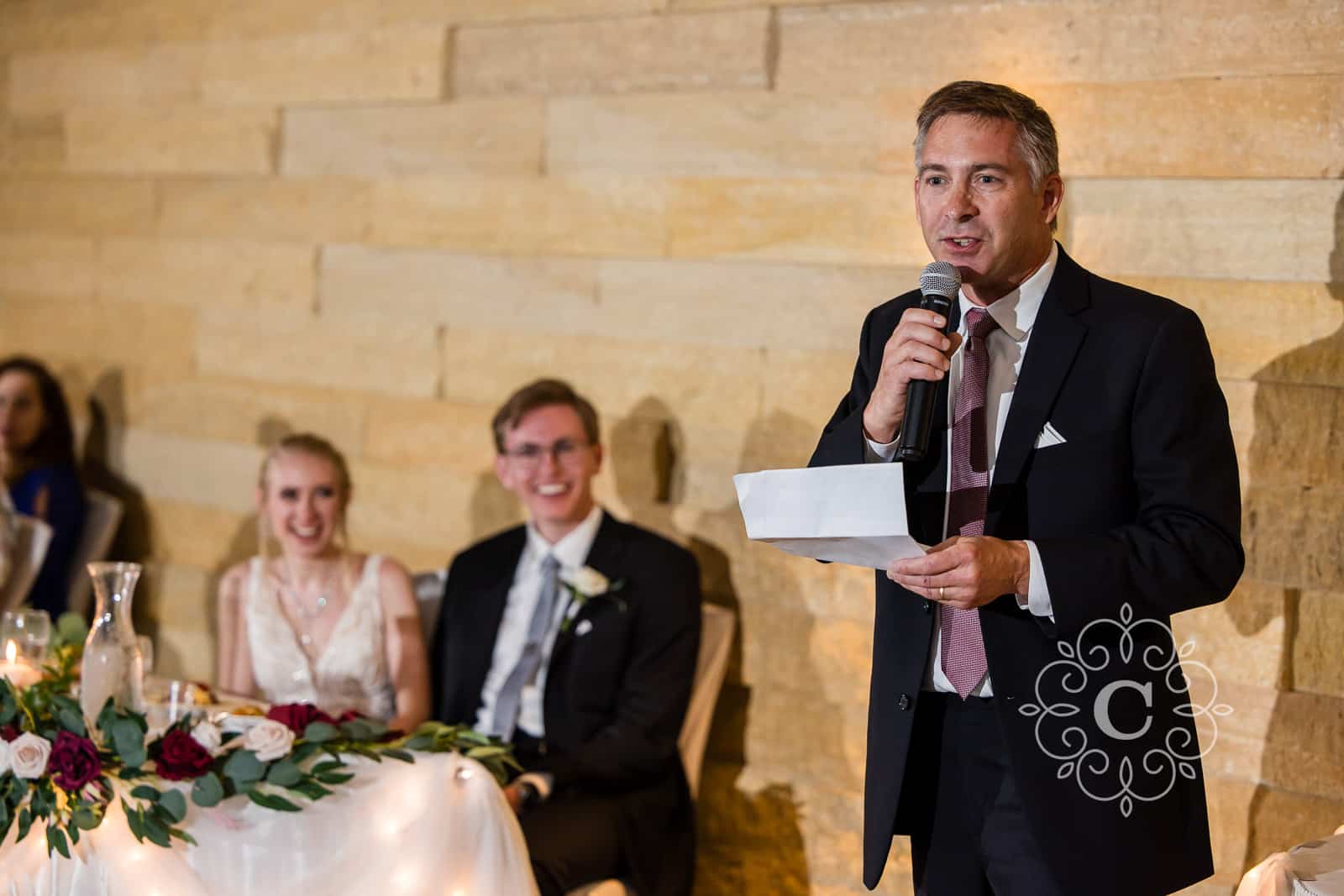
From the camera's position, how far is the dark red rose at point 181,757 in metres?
2.45

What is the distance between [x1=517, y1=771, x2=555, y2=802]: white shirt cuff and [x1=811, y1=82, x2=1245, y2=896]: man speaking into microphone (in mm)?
1234

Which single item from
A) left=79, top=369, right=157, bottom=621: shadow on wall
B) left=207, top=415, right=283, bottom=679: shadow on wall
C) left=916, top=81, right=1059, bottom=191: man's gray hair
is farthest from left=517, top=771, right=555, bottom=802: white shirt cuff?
left=79, top=369, right=157, bottom=621: shadow on wall

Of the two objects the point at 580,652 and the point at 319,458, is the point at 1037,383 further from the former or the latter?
the point at 319,458

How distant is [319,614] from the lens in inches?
140

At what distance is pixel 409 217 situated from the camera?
166 inches

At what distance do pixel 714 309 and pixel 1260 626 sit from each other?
59.7 inches

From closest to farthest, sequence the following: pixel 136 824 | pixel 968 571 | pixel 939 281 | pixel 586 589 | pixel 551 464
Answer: pixel 968 571, pixel 939 281, pixel 136 824, pixel 586 589, pixel 551 464

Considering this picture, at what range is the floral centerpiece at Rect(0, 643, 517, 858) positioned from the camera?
8.00 feet

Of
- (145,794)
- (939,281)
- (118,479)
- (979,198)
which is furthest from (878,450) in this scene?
(118,479)

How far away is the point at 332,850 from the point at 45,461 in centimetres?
271

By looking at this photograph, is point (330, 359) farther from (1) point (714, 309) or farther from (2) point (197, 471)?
(1) point (714, 309)

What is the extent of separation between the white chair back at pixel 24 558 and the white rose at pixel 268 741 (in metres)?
2.05

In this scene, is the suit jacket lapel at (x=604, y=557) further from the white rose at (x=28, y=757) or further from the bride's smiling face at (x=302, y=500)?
the white rose at (x=28, y=757)

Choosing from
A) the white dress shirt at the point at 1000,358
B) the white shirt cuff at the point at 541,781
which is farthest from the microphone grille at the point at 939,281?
the white shirt cuff at the point at 541,781
